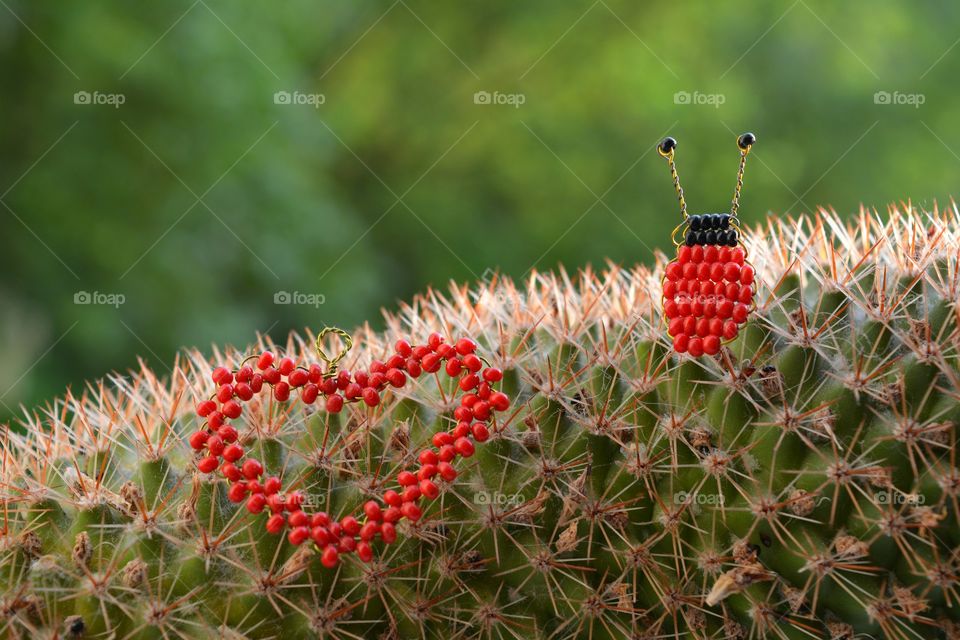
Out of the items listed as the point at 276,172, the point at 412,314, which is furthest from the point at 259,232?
the point at 412,314

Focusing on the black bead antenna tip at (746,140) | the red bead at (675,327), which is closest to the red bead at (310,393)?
the red bead at (675,327)

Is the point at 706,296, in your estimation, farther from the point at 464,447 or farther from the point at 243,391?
the point at 243,391

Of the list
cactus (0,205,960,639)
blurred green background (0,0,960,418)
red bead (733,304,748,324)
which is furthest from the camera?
blurred green background (0,0,960,418)

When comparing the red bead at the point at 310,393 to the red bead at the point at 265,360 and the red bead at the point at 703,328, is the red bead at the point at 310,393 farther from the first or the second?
the red bead at the point at 703,328

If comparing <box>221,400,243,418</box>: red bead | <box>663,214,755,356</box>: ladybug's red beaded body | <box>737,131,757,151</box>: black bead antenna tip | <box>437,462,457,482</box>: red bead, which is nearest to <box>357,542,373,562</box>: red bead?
<box>437,462,457,482</box>: red bead

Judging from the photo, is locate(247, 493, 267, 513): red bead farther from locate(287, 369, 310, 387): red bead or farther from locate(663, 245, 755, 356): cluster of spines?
locate(663, 245, 755, 356): cluster of spines

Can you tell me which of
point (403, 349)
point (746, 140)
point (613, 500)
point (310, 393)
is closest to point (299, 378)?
point (310, 393)

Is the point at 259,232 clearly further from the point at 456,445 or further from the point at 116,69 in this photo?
the point at 456,445

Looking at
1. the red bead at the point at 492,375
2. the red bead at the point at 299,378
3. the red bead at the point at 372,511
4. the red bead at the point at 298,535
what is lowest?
the red bead at the point at 298,535
